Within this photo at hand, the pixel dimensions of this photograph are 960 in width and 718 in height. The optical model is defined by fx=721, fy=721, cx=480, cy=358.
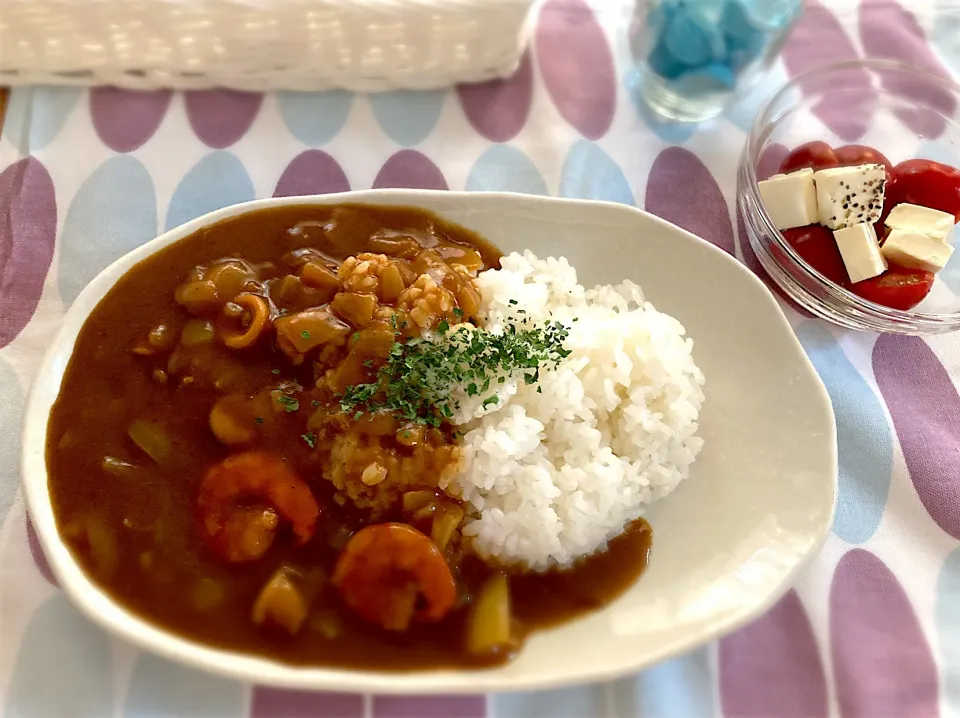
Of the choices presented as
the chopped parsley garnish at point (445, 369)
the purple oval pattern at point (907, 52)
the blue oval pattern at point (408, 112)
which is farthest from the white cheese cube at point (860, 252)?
the blue oval pattern at point (408, 112)

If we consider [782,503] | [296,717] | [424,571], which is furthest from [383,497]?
[782,503]

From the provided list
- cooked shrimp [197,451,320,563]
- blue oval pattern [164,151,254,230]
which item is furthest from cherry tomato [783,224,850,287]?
blue oval pattern [164,151,254,230]

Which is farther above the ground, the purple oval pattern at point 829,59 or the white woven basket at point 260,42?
the white woven basket at point 260,42

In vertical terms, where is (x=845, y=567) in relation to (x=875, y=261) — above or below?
below

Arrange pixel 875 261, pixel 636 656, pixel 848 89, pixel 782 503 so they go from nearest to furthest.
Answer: pixel 636 656, pixel 782 503, pixel 875 261, pixel 848 89

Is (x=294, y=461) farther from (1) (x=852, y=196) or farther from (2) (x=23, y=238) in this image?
(1) (x=852, y=196)

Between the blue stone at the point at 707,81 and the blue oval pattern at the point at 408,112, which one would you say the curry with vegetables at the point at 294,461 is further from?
the blue stone at the point at 707,81

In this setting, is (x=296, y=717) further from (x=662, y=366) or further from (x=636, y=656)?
(x=662, y=366)
